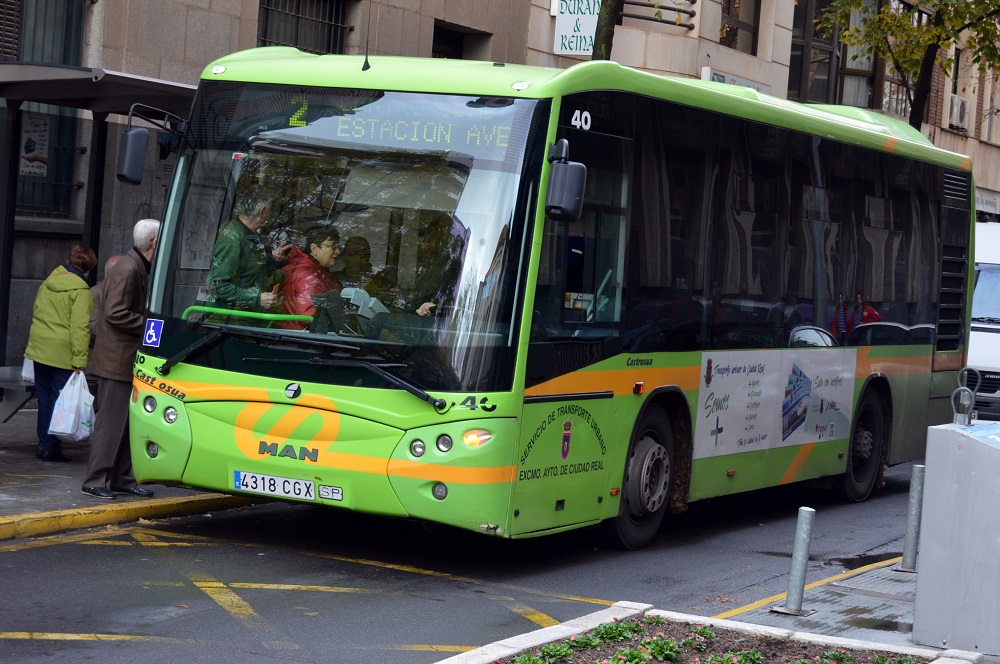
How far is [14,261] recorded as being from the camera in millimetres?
15133

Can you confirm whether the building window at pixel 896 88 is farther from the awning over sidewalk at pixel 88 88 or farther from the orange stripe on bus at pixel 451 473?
the orange stripe on bus at pixel 451 473

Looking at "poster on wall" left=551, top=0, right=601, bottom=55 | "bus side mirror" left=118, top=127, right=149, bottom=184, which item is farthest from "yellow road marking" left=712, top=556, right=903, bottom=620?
"poster on wall" left=551, top=0, right=601, bottom=55

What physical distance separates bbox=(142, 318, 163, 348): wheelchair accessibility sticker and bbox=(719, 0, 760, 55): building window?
2001 cm

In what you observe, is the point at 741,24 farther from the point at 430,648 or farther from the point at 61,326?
the point at 430,648

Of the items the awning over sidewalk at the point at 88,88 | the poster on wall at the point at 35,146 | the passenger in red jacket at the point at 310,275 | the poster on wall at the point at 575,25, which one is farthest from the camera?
the poster on wall at the point at 575,25

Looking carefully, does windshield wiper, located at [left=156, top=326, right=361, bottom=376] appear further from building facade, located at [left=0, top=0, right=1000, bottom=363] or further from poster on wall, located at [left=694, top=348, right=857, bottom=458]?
poster on wall, located at [left=694, top=348, right=857, bottom=458]

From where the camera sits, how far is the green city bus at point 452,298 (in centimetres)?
832

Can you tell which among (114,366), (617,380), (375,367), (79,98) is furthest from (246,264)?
(79,98)

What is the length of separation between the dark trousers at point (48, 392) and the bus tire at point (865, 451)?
6.70m

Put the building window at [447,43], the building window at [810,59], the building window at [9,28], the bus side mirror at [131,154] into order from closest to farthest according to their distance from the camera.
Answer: the bus side mirror at [131,154] → the building window at [9,28] → the building window at [447,43] → the building window at [810,59]

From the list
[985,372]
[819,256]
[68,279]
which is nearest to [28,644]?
[68,279]

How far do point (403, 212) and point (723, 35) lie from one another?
65.6ft

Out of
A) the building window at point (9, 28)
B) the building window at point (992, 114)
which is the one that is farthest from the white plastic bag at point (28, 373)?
the building window at point (992, 114)

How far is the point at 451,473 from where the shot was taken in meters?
8.23
